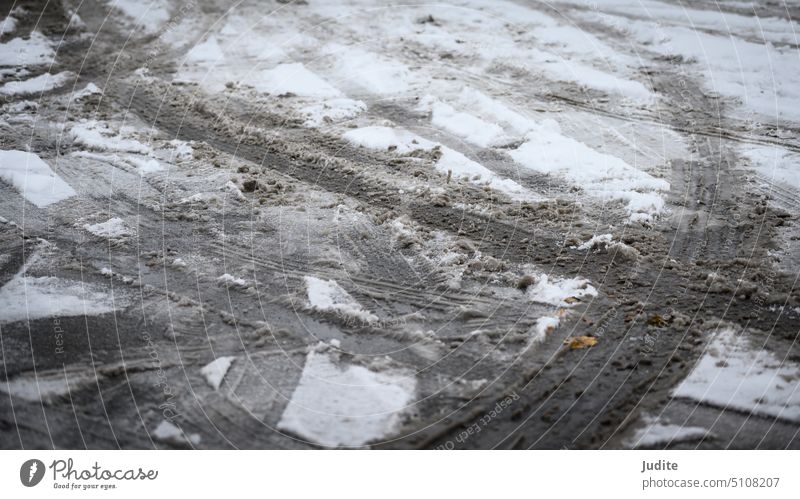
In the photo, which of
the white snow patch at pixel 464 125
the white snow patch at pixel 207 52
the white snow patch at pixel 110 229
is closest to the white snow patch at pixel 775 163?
the white snow patch at pixel 464 125

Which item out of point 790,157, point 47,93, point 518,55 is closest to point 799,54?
point 790,157

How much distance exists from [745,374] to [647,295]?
2.69 ft

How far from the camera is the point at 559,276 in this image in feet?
14.7

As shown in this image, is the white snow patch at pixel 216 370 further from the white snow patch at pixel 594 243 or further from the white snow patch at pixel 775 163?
the white snow patch at pixel 775 163

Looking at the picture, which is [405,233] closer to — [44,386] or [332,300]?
[332,300]

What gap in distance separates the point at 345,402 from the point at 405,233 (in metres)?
1.65

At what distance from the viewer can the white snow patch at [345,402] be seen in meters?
3.42

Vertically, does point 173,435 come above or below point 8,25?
below

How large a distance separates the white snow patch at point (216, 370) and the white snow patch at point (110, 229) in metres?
1.71

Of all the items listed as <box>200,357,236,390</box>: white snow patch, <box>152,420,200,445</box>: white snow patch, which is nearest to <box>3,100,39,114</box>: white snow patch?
<box>200,357,236,390</box>: white snow patch

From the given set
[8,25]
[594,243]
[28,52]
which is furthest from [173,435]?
[8,25]
